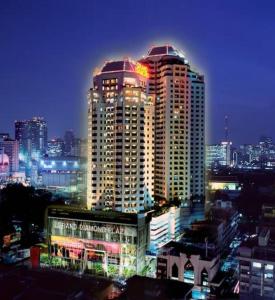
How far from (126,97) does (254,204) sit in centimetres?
688

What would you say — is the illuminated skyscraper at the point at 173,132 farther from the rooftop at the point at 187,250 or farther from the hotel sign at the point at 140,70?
the rooftop at the point at 187,250

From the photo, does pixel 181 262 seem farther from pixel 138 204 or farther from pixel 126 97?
pixel 126 97

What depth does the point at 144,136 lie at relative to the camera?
12.0 m

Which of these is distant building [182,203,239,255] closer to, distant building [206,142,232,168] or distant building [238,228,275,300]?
distant building [238,228,275,300]

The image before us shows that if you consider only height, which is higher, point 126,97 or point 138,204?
point 126,97

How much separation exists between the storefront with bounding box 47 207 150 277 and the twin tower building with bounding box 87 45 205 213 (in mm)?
2508

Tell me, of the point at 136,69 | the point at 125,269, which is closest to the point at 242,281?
the point at 125,269

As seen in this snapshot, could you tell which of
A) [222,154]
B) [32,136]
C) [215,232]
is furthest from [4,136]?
[215,232]

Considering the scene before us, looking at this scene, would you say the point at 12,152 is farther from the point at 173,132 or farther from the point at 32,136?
the point at 173,132

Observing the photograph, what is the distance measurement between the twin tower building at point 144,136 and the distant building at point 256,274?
459 centimetres

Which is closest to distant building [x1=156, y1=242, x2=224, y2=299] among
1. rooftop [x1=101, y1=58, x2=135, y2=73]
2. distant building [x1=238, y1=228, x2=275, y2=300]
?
distant building [x1=238, y1=228, x2=275, y2=300]

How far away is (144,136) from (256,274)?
5.70 m

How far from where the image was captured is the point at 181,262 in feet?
25.5

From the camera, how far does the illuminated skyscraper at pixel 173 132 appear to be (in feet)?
44.5
